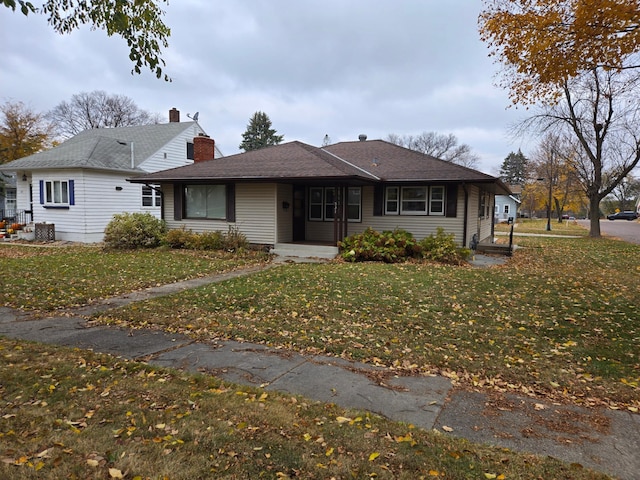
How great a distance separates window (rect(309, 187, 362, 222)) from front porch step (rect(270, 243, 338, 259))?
80.3 inches

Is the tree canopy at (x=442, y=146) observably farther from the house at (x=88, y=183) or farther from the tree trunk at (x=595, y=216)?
the house at (x=88, y=183)

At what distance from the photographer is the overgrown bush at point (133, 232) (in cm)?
1474

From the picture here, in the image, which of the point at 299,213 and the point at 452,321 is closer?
the point at 452,321

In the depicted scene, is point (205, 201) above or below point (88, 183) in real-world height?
below

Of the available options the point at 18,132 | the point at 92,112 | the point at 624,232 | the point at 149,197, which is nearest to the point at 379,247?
the point at 149,197

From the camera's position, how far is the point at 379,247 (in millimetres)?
12438

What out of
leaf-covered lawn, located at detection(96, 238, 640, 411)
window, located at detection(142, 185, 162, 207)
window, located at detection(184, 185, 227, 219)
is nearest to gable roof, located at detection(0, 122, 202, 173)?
window, located at detection(142, 185, 162, 207)

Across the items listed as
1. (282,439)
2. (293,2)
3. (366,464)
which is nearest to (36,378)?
(282,439)

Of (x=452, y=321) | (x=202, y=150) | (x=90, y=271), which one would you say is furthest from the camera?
(x=202, y=150)

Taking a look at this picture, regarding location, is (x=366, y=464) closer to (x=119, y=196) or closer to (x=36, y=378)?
(x=36, y=378)

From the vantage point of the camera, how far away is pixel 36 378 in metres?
3.76

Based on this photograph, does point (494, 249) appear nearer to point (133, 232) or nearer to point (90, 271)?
point (90, 271)

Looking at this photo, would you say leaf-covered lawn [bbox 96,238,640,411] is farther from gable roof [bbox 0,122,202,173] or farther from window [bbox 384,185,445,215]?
gable roof [bbox 0,122,202,173]

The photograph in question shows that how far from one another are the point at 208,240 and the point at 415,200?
7397mm
